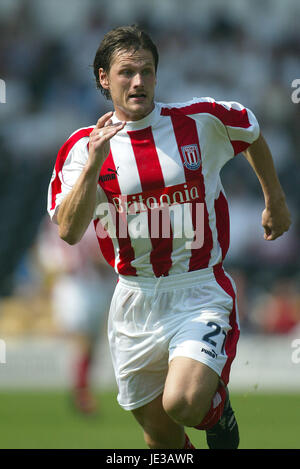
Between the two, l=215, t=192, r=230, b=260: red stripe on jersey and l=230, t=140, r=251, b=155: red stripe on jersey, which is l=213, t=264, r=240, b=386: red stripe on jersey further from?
l=230, t=140, r=251, b=155: red stripe on jersey

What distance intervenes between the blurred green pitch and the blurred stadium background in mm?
71

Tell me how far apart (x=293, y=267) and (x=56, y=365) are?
11.3ft

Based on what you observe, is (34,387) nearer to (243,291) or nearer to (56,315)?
(56,315)

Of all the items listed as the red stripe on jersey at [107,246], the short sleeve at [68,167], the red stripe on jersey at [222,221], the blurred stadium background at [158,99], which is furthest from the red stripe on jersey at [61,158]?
the blurred stadium background at [158,99]

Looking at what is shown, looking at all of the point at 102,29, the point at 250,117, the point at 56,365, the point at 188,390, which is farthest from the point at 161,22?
the point at 188,390

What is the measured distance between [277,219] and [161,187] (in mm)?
757

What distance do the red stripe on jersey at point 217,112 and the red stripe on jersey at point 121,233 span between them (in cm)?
44

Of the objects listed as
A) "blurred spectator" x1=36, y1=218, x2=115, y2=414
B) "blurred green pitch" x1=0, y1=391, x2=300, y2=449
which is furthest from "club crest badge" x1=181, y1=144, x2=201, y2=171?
"blurred spectator" x1=36, y1=218, x2=115, y2=414

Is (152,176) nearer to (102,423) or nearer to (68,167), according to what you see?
(68,167)

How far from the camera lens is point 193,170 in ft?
15.9

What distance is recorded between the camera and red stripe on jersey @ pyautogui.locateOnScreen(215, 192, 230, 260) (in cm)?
498

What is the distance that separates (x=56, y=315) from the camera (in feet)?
39.2

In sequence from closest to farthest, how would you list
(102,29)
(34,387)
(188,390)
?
1. (188,390)
2. (34,387)
3. (102,29)

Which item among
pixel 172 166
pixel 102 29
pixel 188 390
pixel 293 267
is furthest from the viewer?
pixel 102 29
